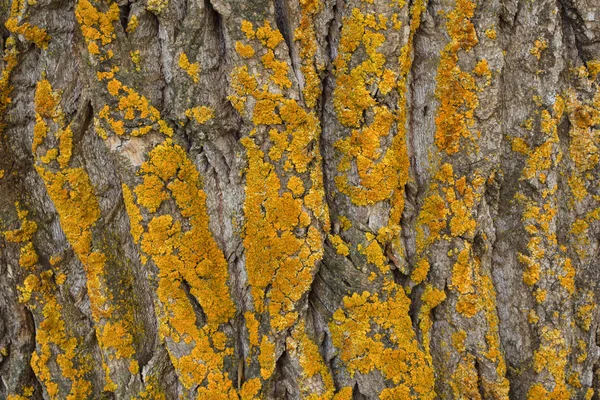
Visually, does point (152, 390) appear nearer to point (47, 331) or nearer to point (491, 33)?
point (47, 331)

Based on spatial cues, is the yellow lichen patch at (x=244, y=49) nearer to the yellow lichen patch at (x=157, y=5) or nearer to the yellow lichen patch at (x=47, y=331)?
the yellow lichen patch at (x=157, y=5)

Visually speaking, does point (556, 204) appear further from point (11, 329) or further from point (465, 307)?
point (11, 329)

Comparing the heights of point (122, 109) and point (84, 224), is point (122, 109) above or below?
above

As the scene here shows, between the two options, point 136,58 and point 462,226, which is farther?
point 462,226

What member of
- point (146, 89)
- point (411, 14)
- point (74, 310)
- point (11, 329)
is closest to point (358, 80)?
point (411, 14)

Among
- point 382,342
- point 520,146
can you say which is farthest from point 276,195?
point 520,146

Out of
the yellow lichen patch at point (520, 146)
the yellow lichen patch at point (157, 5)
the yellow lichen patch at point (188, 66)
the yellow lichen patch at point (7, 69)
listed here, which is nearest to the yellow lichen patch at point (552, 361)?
the yellow lichen patch at point (520, 146)
